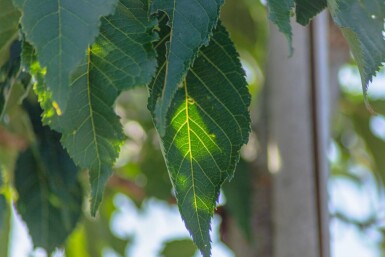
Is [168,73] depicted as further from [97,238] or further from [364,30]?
[97,238]

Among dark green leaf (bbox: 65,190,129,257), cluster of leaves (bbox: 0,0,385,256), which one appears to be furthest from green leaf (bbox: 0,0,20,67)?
dark green leaf (bbox: 65,190,129,257)

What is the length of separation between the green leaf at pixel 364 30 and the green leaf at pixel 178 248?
3.46 feet

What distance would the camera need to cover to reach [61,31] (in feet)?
2.11

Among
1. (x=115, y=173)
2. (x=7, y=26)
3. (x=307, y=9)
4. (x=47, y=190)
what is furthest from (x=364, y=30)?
(x=115, y=173)

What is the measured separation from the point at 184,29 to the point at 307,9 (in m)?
0.14

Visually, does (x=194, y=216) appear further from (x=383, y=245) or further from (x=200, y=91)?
(x=383, y=245)

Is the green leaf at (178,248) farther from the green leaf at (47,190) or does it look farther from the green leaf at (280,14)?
the green leaf at (280,14)

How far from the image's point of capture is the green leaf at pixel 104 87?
0.71m

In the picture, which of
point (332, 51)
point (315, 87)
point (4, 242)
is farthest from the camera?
point (332, 51)

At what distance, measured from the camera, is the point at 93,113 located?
0.73m

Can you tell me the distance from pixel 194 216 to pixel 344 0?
0.75 feet

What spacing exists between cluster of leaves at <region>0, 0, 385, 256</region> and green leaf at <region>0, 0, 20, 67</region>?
0.58 ft

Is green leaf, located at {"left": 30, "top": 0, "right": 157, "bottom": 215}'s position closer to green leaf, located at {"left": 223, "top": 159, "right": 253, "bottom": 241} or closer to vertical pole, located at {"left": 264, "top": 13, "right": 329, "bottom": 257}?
vertical pole, located at {"left": 264, "top": 13, "right": 329, "bottom": 257}

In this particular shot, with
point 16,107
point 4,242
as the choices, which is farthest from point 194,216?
point 4,242
